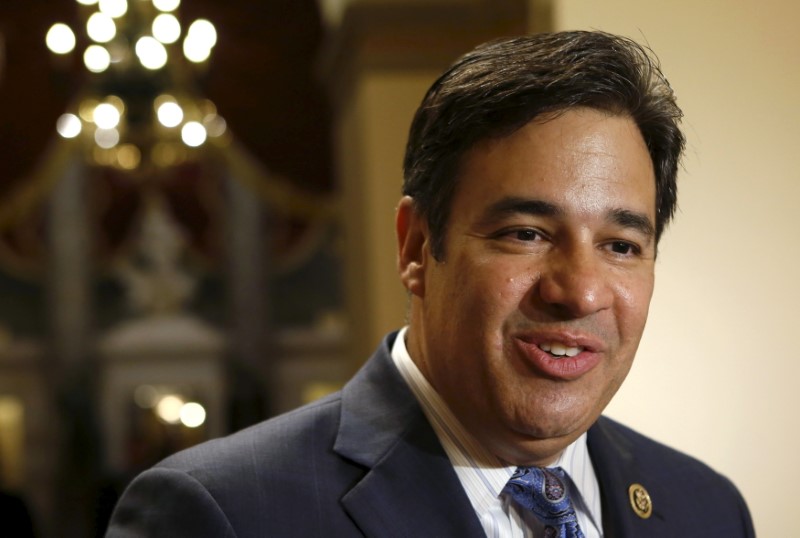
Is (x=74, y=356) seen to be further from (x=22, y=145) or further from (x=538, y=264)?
(x=538, y=264)

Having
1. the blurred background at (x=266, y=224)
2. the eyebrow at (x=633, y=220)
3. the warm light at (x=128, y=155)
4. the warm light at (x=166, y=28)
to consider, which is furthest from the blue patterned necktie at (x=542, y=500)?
the warm light at (x=128, y=155)

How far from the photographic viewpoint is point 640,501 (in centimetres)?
191

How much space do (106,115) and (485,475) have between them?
5952mm

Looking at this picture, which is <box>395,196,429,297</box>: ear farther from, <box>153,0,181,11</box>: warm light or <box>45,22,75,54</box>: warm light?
<box>45,22,75,54</box>: warm light

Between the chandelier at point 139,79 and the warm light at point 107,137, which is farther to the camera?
the warm light at point 107,137

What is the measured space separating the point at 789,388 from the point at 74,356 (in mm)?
10778

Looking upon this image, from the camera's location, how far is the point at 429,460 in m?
1.73

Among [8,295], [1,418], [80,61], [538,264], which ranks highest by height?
[538,264]

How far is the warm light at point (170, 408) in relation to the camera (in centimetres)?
1225

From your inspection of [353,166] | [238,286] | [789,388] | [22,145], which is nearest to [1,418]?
[238,286]

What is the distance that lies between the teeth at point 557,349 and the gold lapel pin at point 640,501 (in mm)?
376

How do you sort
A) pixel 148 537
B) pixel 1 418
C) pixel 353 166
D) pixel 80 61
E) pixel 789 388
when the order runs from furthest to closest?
1. pixel 1 418
2. pixel 80 61
3. pixel 353 166
4. pixel 789 388
5. pixel 148 537

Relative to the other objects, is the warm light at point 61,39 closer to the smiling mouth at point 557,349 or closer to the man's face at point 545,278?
the man's face at point 545,278

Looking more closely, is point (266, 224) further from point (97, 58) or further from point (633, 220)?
point (633, 220)
